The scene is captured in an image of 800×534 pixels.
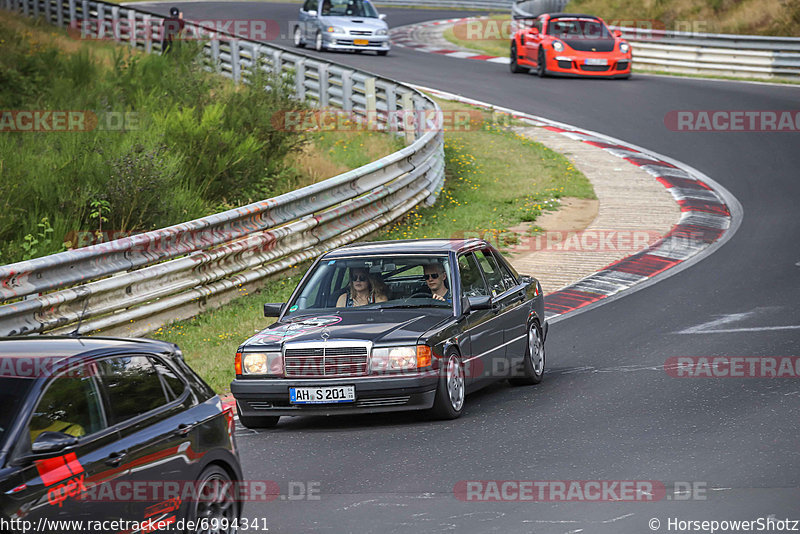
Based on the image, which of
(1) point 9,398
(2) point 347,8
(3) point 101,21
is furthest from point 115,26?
(1) point 9,398

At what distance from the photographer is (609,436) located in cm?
857

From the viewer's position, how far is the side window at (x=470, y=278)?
10172mm

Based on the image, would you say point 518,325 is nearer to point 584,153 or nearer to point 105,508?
point 105,508

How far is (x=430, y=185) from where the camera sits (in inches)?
756

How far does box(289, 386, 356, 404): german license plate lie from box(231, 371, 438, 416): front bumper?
32mm

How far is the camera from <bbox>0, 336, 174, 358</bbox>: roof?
558 centimetres

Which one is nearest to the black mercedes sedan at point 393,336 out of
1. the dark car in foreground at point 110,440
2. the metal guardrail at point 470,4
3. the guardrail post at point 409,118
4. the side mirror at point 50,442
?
the dark car in foreground at point 110,440

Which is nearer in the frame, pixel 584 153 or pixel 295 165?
pixel 295 165

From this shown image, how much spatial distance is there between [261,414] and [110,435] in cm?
355

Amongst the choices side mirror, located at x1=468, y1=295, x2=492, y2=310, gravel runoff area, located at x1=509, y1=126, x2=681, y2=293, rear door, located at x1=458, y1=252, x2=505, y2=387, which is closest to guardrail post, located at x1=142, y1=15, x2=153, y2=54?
gravel runoff area, located at x1=509, y1=126, x2=681, y2=293

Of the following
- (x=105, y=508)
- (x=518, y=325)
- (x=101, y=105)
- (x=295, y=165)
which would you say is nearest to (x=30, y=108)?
(x=101, y=105)

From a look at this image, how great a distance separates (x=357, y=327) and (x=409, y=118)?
1302 centimetres

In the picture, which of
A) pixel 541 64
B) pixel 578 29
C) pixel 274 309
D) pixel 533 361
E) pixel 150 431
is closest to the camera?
pixel 150 431

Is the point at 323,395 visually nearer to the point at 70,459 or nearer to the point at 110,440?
the point at 110,440
